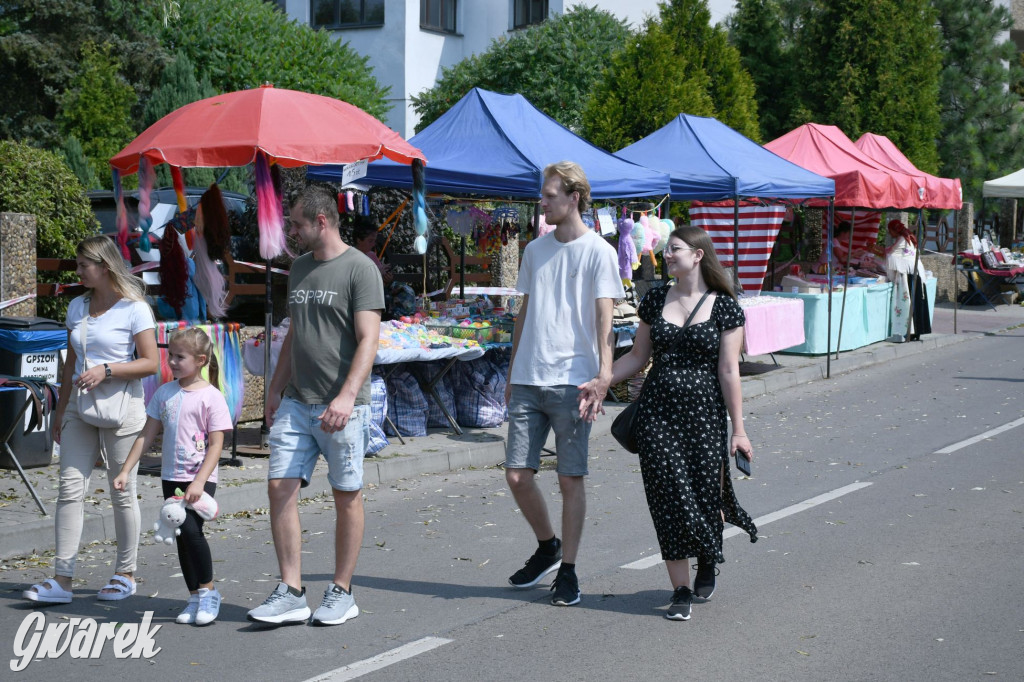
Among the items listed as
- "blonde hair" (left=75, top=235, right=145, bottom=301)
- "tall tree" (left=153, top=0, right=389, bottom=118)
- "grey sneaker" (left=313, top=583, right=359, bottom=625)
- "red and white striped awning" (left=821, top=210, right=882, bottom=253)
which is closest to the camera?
"grey sneaker" (left=313, top=583, right=359, bottom=625)

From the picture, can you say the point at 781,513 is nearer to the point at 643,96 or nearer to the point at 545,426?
the point at 545,426

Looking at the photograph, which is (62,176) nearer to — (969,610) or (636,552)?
(636,552)

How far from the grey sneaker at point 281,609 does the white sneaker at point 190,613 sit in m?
0.25

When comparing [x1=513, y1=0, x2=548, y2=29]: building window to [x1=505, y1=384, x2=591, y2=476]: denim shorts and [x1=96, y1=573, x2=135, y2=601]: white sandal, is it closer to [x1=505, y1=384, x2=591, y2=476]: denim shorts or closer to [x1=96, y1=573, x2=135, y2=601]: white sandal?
[x1=505, y1=384, x2=591, y2=476]: denim shorts

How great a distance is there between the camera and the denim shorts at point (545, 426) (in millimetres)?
5535

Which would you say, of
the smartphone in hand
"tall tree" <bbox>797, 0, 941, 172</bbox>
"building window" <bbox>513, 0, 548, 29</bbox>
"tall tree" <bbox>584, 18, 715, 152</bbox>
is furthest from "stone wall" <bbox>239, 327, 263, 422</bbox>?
"building window" <bbox>513, 0, 548, 29</bbox>

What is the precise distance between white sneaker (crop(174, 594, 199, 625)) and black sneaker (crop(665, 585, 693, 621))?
211cm

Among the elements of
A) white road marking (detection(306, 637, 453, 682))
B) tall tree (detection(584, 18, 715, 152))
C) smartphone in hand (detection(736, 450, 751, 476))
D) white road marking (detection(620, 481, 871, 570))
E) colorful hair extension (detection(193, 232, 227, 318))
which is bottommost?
white road marking (detection(620, 481, 871, 570))

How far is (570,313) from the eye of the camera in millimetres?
5559

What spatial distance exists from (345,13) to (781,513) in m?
26.8

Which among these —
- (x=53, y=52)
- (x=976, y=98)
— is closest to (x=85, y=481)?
(x=53, y=52)


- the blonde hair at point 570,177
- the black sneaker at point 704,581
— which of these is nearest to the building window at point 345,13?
the blonde hair at point 570,177

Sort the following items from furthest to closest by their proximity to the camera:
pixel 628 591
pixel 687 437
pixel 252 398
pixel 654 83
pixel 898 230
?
pixel 654 83
pixel 898 230
pixel 252 398
pixel 628 591
pixel 687 437

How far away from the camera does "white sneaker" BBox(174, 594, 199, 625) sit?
5301mm
